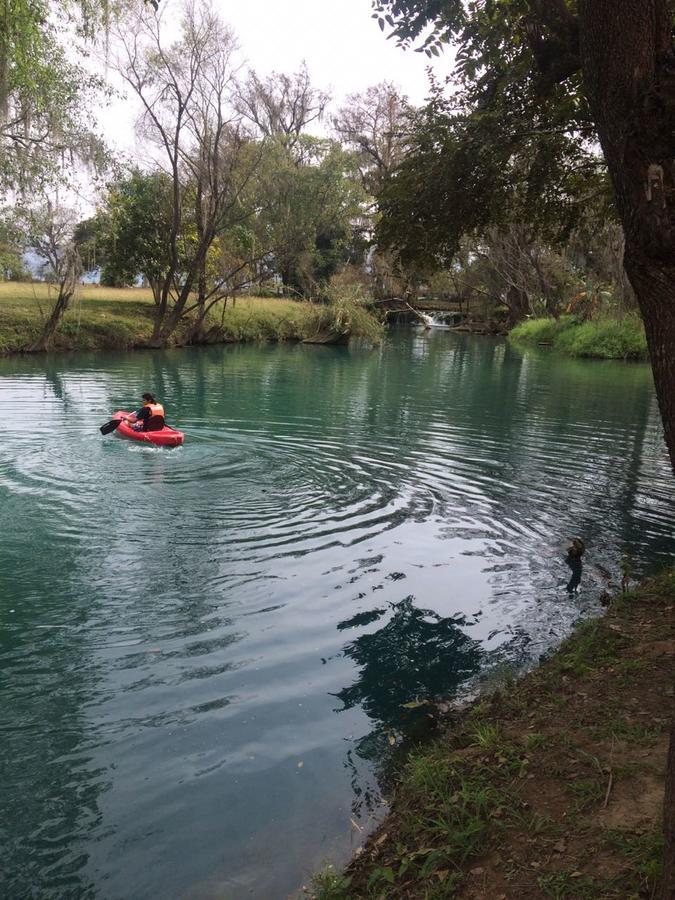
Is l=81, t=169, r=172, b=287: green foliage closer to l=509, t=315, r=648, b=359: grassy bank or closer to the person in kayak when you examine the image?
l=509, t=315, r=648, b=359: grassy bank

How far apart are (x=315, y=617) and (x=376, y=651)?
0.84 metres

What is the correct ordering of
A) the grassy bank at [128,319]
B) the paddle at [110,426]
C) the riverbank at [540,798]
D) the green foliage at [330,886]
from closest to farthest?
1. the riverbank at [540,798]
2. the green foliage at [330,886]
3. the paddle at [110,426]
4. the grassy bank at [128,319]

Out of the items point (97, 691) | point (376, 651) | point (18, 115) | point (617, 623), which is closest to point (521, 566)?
point (617, 623)

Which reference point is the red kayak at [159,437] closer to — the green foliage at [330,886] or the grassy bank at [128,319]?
the green foliage at [330,886]

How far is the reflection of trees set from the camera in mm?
5217

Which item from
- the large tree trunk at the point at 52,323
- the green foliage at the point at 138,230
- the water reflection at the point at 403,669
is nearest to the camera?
the water reflection at the point at 403,669

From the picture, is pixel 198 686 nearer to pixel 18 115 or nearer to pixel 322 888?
pixel 322 888

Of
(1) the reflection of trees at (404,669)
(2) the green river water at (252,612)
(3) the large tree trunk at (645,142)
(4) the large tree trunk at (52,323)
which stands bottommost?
(1) the reflection of trees at (404,669)

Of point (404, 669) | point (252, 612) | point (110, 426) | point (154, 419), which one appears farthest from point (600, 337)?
point (404, 669)

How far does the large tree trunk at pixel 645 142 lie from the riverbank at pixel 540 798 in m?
1.83

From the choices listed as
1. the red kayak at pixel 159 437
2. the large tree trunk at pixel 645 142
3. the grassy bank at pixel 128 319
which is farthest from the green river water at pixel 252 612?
the grassy bank at pixel 128 319

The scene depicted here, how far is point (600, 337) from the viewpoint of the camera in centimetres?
3969

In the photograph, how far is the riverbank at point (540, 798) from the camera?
10.4 ft

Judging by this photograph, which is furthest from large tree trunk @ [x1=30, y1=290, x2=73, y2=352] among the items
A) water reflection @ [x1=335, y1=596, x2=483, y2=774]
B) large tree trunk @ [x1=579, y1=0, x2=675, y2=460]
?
large tree trunk @ [x1=579, y1=0, x2=675, y2=460]
